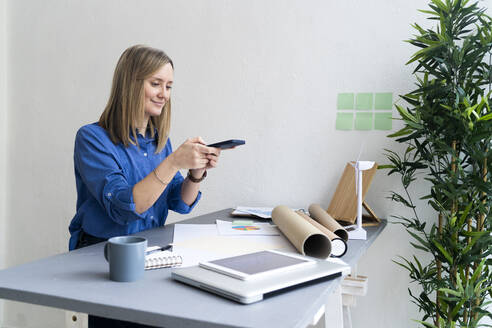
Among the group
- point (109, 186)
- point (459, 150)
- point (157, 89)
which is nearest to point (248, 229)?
point (109, 186)

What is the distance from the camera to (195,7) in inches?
97.7

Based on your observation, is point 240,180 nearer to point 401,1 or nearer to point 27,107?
point 401,1

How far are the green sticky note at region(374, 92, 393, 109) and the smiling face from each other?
100 centimetres

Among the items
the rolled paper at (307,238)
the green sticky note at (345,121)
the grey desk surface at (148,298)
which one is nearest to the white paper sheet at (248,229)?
the rolled paper at (307,238)

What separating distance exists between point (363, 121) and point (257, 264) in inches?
52.4

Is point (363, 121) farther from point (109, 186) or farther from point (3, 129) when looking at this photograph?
point (3, 129)

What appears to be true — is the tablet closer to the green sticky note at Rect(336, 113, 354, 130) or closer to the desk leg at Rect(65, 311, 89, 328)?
the desk leg at Rect(65, 311, 89, 328)

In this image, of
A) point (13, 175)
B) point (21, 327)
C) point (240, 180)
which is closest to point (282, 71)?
point (240, 180)

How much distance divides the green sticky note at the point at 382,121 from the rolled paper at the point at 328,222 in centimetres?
60

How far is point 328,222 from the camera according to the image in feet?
4.90

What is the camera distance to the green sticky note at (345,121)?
2.16 metres

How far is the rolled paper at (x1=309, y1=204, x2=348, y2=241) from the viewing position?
4.59 feet

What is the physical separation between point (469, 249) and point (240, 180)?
3.84 feet

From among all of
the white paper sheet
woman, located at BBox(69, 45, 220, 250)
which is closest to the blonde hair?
woman, located at BBox(69, 45, 220, 250)
